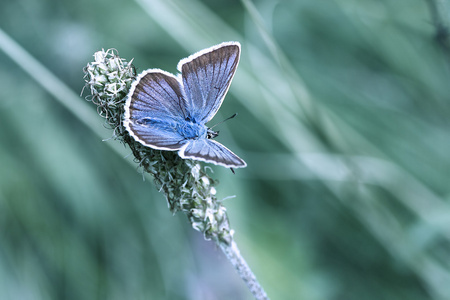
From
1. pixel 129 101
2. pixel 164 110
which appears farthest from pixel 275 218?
pixel 129 101

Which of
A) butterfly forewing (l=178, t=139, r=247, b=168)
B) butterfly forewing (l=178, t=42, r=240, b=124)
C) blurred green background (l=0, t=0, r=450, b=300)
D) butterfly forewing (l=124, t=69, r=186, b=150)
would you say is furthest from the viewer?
blurred green background (l=0, t=0, r=450, b=300)

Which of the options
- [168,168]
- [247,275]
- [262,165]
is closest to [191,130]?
[168,168]

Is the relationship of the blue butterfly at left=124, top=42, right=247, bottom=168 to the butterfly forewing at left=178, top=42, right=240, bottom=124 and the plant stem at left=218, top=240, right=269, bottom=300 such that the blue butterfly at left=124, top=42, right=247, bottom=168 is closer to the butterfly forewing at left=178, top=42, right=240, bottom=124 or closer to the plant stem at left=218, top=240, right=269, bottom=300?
the butterfly forewing at left=178, top=42, right=240, bottom=124

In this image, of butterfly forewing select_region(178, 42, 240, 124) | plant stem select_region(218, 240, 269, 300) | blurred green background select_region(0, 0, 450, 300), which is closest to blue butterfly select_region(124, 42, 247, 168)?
butterfly forewing select_region(178, 42, 240, 124)

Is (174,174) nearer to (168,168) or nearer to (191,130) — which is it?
(168,168)

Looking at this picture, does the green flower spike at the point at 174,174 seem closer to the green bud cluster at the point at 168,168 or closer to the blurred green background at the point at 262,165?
the green bud cluster at the point at 168,168

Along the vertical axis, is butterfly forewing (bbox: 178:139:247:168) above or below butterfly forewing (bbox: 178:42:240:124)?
below

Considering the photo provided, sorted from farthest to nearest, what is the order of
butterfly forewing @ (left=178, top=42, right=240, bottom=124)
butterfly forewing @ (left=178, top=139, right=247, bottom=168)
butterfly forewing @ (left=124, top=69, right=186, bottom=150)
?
1. butterfly forewing @ (left=178, top=42, right=240, bottom=124)
2. butterfly forewing @ (left=124, top=69, right=186, bottom=150)
3. butterfly forewing @ (left=178, top=139, right=247, bottom=168)
